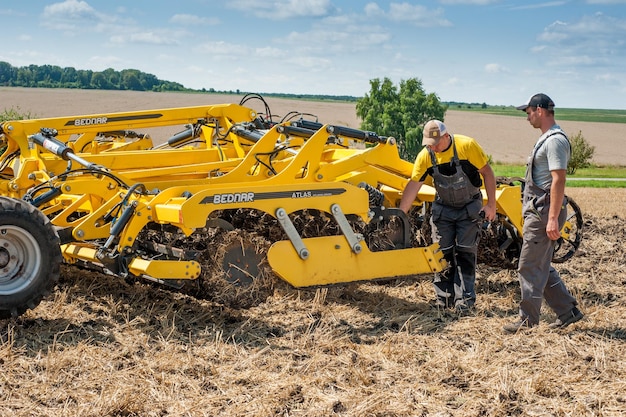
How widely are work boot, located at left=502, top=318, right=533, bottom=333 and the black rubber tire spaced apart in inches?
135

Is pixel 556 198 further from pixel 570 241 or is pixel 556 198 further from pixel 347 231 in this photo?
pixel 570 241

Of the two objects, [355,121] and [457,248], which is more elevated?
[457,248]

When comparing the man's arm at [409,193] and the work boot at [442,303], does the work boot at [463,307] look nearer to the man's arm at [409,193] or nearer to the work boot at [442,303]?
the work boot at [442,303]

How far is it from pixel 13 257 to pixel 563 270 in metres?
5.75

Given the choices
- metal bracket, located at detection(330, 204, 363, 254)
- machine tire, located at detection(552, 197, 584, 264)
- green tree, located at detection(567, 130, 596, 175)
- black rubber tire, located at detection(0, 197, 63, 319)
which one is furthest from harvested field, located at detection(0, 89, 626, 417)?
green tree, located at detection(567, 130, 596, 175)

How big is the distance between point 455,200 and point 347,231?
104 cm

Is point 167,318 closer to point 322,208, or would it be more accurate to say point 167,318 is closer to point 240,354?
point 240,354

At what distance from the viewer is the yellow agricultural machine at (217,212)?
19.0ft

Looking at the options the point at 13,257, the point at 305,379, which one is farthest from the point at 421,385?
the point at 13,257

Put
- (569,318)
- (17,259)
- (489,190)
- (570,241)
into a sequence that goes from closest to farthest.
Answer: (17,259), (569,318), (489,190), (570,241)

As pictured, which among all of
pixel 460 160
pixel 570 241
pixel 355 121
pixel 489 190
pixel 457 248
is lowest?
pixel 355 121

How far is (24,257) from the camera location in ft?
18.9

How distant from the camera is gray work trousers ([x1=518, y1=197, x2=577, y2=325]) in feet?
Answer: 19.2

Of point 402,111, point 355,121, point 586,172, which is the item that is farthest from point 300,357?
point 355,121
